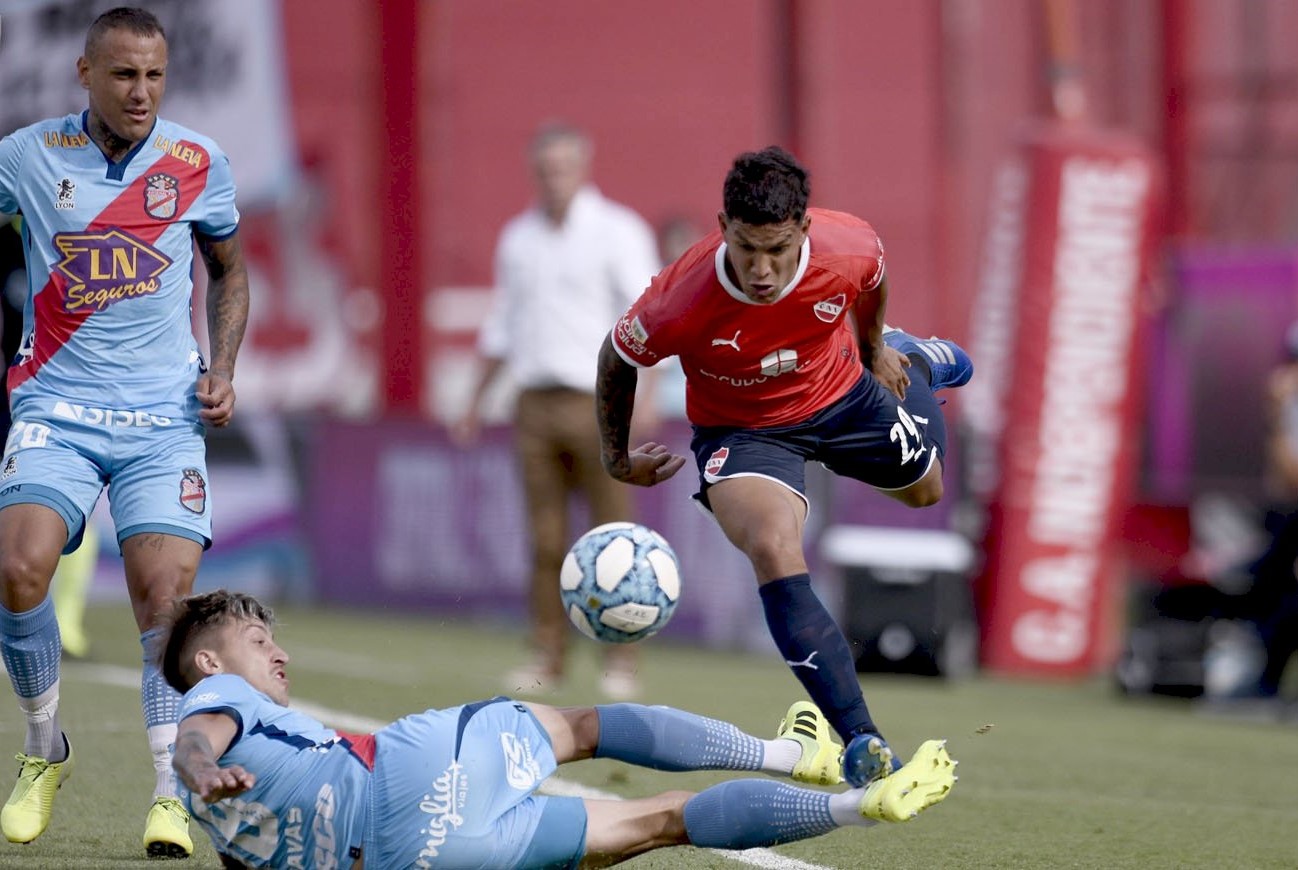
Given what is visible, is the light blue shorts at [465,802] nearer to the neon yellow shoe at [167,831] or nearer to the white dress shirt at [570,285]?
the neon yellow shoe at [167,831]

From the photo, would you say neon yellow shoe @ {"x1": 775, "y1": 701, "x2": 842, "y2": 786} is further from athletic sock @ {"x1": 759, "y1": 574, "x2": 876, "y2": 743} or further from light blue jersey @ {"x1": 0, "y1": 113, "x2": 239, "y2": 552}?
light blue jersey @ {"x1": 0, "y1": 113, "x2": 239, "y2": 552}

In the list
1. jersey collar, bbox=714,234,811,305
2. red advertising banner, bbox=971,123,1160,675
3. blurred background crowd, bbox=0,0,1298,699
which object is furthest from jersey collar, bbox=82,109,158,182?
red advertising banner, bbox=971,123,1160,675

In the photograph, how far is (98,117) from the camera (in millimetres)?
5793

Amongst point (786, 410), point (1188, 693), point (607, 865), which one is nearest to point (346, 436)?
point (1188, 693)

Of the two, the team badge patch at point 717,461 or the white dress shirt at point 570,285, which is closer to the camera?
the team badge patch at point 717,461

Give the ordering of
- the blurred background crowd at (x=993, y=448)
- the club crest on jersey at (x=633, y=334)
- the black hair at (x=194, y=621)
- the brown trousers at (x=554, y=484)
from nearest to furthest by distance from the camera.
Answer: the black hair at (x=194, y=621)
the club crest on jersey at (x=633, y=334)
the brown trousers at (x=554, y=484)
the blurred background crowd at (x=993, y=448)

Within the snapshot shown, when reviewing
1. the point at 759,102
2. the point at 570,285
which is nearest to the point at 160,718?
the point at 570,285

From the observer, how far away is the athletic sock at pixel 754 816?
4.70 m

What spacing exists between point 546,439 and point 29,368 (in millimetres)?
A: 4646

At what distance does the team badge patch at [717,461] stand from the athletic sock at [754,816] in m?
1.56

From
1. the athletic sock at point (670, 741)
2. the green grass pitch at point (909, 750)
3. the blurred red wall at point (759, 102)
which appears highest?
the blurred red wall at point (759, 102)

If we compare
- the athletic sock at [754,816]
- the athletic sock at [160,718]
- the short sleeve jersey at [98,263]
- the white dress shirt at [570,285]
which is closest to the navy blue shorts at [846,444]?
the athletic sock at [754,816]

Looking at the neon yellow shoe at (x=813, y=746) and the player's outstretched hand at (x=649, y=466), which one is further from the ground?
the player's outstretched hand at (x=649, y=466)

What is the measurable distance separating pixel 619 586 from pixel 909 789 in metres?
1.46
